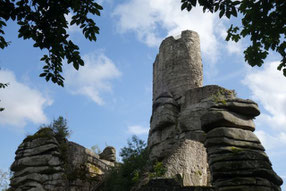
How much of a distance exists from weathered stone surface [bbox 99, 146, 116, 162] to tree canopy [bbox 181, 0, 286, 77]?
12.5m

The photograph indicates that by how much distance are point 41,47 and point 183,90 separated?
1300 centimetres

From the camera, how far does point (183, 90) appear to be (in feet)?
58.4

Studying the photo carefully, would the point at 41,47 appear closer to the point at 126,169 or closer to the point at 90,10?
the point at 90,10

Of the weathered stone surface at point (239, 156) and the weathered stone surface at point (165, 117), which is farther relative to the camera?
the weathered stone surface at point (165, 117)

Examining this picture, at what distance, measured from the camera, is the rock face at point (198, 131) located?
8.65 metres

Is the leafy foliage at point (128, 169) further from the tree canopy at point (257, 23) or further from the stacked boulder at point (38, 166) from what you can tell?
the tree canopy at point (257, 23)

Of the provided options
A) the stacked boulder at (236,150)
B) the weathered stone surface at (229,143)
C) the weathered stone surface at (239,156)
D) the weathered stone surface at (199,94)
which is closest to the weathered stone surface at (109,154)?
the weathered stone surface at (199,94)

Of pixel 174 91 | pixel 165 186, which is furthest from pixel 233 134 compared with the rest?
pixel 174 91

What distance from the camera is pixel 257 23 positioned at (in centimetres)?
696

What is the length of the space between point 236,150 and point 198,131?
599cm

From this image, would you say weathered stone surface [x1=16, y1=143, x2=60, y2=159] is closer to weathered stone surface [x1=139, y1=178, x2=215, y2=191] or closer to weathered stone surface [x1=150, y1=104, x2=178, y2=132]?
weathered stone surface [x1=150, y1=104, x2=178, y2=132]

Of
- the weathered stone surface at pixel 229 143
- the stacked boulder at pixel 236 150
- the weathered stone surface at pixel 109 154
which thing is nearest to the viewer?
the stacked boulder at pixel 236 150

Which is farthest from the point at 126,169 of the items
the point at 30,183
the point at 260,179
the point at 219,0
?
the point at 219,0

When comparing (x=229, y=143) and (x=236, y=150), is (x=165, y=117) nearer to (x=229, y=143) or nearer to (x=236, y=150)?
(x=229, y=143)
